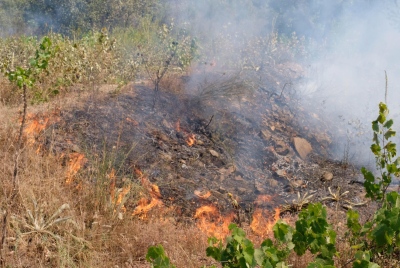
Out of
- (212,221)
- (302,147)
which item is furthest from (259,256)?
(302,147)

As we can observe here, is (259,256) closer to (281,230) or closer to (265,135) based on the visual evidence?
(281,230)

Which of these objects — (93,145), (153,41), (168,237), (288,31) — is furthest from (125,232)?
(288,31)

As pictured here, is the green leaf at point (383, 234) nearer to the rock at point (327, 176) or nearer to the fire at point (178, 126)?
the rock at point (327, 176)

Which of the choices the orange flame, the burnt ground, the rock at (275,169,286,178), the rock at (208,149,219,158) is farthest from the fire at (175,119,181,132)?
the orange flame

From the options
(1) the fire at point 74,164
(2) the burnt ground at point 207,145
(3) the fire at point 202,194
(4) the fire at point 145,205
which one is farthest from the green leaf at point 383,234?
(1) the fire at point 74,164

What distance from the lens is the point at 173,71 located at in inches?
271

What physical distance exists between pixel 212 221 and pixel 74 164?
140 centimetres

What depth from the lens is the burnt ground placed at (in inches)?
169

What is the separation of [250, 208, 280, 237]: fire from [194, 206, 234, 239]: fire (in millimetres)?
223

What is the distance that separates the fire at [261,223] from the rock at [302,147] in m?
1.78

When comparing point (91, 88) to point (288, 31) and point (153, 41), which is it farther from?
point (288, 31)

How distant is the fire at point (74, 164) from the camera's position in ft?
12.2

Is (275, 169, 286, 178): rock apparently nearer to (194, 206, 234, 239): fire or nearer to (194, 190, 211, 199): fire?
(194, 190, 211, 199): fire

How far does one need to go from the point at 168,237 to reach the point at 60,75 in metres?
3.36
